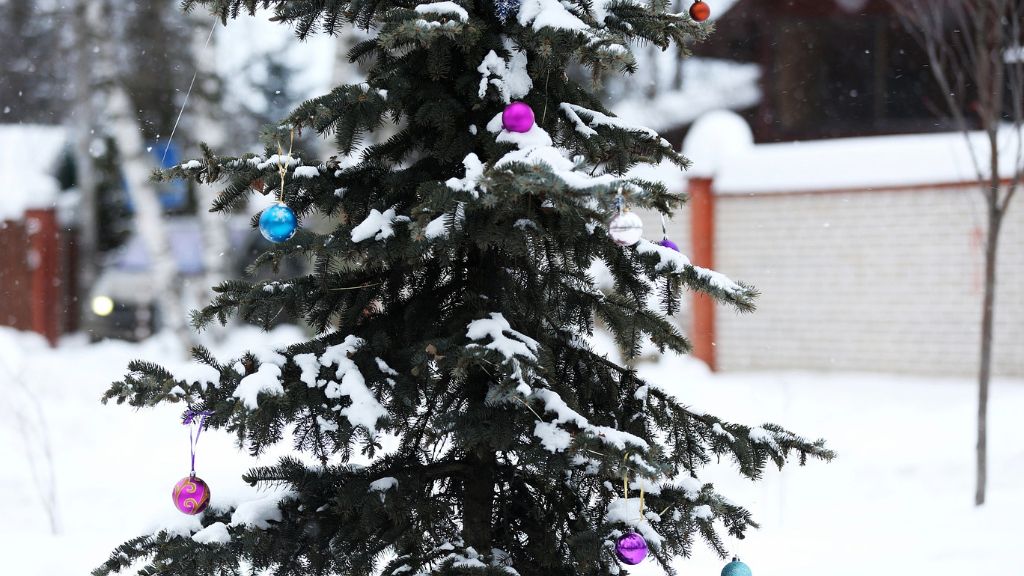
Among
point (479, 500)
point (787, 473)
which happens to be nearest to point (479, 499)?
point (479, 500)

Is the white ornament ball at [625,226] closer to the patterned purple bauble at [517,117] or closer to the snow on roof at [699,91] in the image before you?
the patterned purple bauble at [517,117]

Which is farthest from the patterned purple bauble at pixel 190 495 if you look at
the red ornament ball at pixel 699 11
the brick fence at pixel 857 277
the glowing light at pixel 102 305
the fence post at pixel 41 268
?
the glowing light at pixel 102 305

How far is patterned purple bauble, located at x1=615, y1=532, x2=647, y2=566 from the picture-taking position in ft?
7.36

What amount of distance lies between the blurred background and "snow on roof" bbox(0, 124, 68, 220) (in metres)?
0.05

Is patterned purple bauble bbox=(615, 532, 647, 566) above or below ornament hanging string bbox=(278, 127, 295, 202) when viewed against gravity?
below

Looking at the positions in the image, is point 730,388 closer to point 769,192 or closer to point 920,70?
point 769,192

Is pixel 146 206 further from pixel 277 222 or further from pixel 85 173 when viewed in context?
pixel 277 222

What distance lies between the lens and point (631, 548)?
7.36 feet

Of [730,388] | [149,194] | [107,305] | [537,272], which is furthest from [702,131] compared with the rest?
[107,305]

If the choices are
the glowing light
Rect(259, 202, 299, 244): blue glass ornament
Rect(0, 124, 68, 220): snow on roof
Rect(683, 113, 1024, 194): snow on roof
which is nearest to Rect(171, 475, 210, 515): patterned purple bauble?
Rect(259, 202, 299, 244): blue glass ornament

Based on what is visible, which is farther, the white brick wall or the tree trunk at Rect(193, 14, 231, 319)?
the tree trunk at Rect(193, 14, 231, 319)

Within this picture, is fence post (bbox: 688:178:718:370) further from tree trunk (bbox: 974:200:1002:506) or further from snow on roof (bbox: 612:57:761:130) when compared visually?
snow on roof (bbox: 612:57:761:130)

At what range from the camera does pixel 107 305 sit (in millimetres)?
13938

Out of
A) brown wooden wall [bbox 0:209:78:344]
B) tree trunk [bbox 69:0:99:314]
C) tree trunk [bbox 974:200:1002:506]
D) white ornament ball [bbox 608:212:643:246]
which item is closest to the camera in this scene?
white ornament ball [bbox 608:212:643:246]
